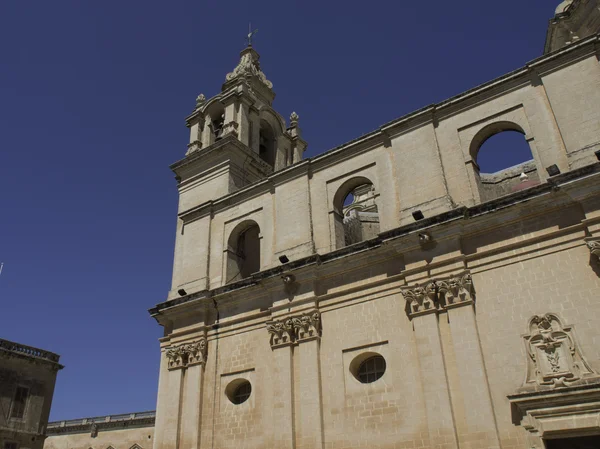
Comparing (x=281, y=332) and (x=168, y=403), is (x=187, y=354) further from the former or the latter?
(x=281, y=332)

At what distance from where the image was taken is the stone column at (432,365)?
38.6 ft

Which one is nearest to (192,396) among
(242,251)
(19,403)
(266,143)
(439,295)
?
(242,251)

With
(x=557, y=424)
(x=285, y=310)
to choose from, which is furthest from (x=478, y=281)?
(x=285, y=310)

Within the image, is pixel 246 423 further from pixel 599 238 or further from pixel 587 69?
pixel 587 69

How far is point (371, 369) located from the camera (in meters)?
14.1

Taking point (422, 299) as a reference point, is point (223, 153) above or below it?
above

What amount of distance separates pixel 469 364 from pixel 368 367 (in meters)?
3.04

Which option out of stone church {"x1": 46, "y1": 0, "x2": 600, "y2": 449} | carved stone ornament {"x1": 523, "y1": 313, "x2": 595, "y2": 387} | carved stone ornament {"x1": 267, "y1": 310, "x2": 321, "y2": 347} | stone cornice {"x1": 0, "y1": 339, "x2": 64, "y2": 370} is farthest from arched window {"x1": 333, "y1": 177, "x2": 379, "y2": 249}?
stone cornice {"x1": 0, "y1": 339, "x2": 64, "y2": 370}

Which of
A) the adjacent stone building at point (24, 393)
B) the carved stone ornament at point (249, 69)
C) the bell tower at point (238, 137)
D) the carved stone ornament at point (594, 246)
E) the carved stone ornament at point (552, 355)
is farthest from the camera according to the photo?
the adjacent stone building at point (24, 393)

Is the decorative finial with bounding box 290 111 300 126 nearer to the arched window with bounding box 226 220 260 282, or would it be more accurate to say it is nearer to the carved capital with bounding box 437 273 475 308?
the arched window with bounding box 226 220 260 282

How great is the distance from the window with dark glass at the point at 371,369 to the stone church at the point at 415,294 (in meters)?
0.04

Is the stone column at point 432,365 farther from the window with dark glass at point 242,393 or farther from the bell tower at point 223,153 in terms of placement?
the bell tower at point 223,153

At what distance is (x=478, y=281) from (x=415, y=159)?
4050 mm

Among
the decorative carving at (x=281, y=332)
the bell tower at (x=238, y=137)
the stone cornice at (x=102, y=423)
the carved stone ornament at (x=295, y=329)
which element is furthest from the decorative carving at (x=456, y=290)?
the stone cornice at (x=102, y=423)
